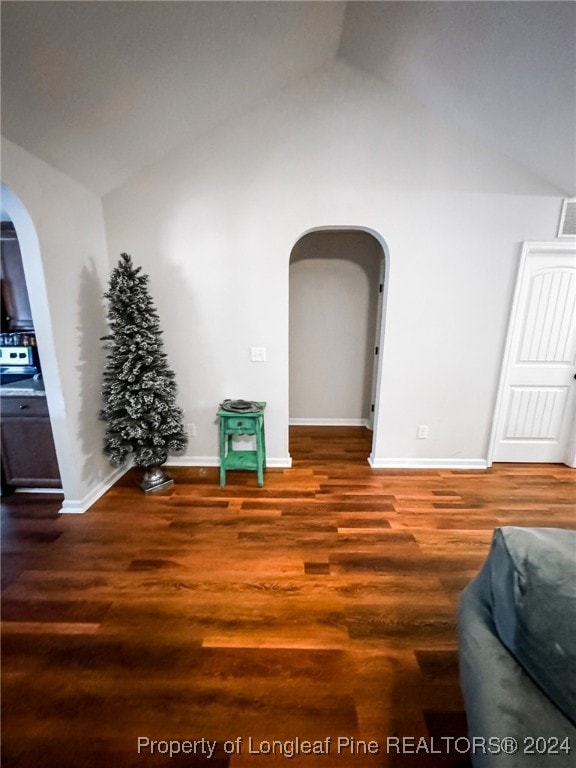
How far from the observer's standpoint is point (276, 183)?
2441 millimetres

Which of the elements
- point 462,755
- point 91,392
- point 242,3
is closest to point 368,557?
point 462,755

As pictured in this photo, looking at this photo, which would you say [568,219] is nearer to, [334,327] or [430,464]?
[334,327]

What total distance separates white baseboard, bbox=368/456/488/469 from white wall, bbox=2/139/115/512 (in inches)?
98.0

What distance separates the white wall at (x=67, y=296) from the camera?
1.83 m

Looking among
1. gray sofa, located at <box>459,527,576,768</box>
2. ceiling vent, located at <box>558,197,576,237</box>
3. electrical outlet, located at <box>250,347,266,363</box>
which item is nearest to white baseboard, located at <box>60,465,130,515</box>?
electrical outlet, located at <box>250,347,266,363</box>

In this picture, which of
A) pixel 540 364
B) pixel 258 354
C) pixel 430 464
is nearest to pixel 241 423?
pixel 258 354

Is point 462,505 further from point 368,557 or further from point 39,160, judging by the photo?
point 39,160

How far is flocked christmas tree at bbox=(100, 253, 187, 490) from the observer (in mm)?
2217

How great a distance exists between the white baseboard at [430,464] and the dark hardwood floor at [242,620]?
0.35 m

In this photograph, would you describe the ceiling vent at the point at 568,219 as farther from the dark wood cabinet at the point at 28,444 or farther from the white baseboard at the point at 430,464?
the dark wood cabinet at the point at 28,444

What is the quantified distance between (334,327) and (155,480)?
255 centimetres

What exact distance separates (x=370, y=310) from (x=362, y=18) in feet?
7.68

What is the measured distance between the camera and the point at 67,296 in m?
2.12

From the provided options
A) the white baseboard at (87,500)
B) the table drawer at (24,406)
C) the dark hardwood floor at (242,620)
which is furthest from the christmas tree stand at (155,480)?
the table drawer at (24,406)
